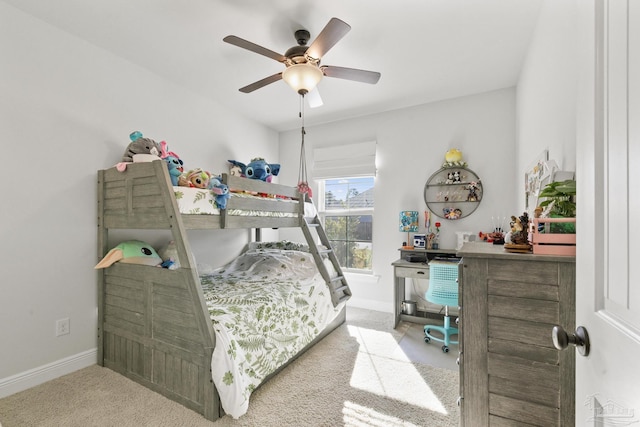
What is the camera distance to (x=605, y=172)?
23.5 inches

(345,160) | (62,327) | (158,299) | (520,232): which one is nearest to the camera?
(520,232)

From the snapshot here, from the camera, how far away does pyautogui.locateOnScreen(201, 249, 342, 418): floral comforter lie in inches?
66.3

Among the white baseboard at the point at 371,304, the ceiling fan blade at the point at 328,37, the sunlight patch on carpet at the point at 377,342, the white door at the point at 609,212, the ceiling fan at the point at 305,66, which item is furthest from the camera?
the white baseboard at the point at 371,304

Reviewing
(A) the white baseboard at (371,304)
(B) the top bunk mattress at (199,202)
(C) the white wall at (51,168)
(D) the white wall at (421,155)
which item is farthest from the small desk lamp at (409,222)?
(C) the white wall at (51,168)

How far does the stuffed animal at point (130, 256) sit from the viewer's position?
2172mm

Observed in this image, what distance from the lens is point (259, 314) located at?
6.71ft

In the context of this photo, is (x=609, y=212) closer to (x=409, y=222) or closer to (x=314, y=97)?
(x=314, y=97)

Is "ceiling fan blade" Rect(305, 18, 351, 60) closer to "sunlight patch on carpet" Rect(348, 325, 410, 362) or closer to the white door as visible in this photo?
the white door

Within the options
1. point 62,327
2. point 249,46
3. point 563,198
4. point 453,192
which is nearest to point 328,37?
point 249,46

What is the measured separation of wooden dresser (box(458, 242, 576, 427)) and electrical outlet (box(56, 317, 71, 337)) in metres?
2.73

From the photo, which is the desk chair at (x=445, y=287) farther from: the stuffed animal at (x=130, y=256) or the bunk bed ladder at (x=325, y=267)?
the stuffed animal at (x=130, y=256)

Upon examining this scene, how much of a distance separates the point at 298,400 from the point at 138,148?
88.1 inches

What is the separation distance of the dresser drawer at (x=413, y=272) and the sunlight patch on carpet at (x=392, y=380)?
80cm

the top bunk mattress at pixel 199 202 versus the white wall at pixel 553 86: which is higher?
the white wall at pixel 553 86
